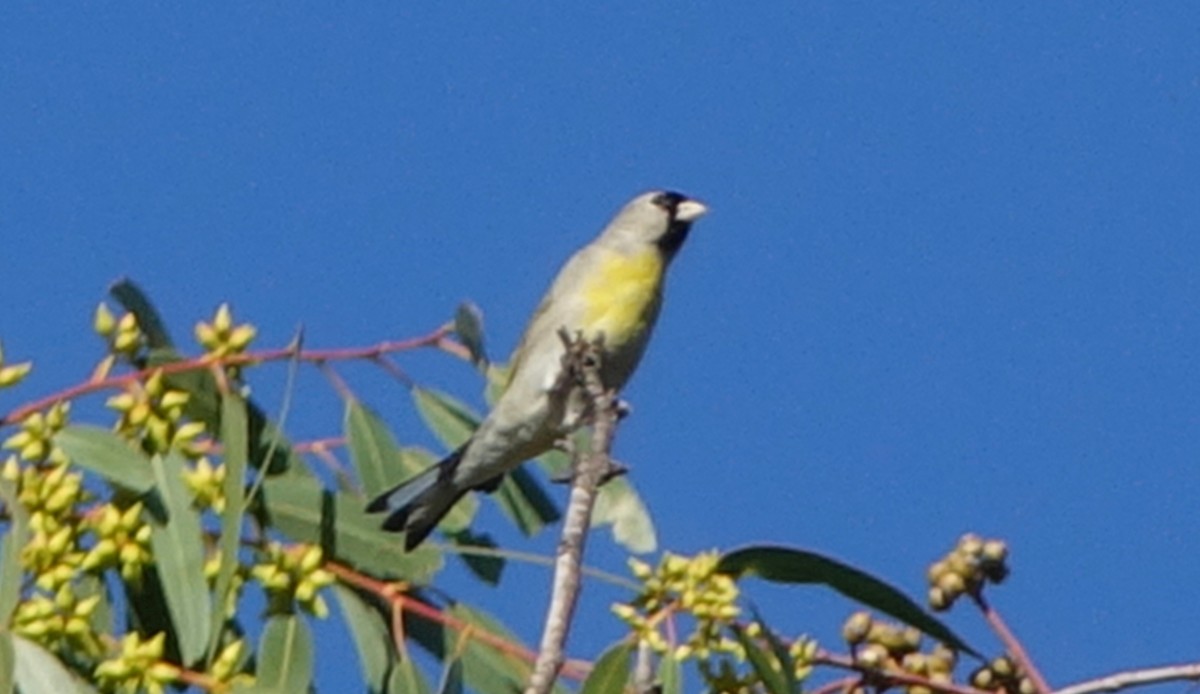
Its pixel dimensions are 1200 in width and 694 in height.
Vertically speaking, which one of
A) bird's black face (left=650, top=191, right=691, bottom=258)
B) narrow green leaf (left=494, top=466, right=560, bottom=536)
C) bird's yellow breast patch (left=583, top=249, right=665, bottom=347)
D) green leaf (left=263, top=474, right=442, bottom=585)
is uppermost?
bird's black face (left=650, top=191, right=691, bottom=258)

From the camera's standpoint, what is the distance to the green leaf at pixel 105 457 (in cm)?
335

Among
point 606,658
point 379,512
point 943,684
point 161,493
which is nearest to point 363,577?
point 379,512

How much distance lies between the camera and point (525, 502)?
4453mm

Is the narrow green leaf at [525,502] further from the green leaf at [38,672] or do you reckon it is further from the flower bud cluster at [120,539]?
the green leaf at [38,672]

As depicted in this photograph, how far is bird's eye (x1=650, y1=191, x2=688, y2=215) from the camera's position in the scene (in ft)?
18.9

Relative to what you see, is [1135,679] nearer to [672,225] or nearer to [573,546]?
[573,546]

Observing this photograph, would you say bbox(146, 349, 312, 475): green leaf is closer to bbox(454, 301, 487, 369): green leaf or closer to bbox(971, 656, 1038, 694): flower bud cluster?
bbox(454, 301, 487, 369): green leaf

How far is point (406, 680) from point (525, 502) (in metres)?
0.94

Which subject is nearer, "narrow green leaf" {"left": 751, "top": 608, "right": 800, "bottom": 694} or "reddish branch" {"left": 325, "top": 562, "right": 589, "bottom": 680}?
"narrow green leaf" {"left": 751, "top": 608, "right": 800, "bottom": 694}

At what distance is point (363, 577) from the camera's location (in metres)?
3.67

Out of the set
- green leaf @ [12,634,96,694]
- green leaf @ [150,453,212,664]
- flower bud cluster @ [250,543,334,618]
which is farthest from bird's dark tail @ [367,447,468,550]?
green leaf @ [12,634,96,694]

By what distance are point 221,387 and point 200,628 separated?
40 cm

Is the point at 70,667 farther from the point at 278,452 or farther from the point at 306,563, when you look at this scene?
the point at 278,452

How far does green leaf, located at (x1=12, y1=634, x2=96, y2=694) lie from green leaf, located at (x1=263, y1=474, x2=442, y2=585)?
2.07 feet
